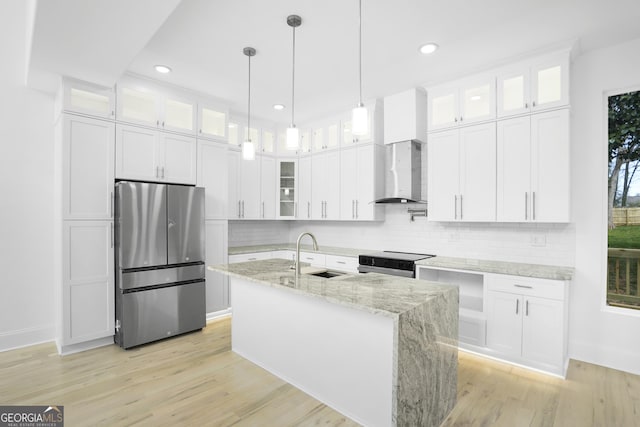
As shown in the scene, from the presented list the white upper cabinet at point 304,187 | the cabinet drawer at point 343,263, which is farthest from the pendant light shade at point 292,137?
the white upper cabinet at point 304,187

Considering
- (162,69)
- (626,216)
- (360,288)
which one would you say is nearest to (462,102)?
(626,216)

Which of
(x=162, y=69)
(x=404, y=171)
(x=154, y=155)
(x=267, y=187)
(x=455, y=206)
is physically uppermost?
(x=162, y=69)

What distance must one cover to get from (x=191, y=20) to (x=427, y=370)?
3153 millimetres

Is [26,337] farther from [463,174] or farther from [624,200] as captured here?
[624,200]

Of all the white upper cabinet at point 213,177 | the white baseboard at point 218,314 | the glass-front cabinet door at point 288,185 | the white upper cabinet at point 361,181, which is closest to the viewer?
the white upper cabinet at point 213,177

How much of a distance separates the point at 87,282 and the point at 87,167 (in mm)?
1199

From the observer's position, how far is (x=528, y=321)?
9.74ft

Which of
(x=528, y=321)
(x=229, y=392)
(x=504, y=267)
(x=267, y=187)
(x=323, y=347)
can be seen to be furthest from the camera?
(x=267, y=187)

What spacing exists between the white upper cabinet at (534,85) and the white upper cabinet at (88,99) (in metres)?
4.17

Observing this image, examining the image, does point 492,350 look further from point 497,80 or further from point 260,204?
point 260,204

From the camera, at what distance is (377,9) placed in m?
2.45

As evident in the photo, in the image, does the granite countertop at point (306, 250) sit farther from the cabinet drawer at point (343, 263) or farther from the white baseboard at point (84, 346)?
the white baseboard at point (84, 346)

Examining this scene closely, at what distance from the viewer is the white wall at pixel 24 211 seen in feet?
11.2

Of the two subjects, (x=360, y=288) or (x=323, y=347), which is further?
(x=323, y=347)
